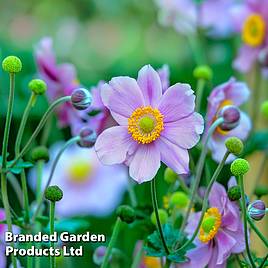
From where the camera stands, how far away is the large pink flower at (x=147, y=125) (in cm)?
65

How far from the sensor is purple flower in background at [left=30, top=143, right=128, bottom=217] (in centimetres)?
111

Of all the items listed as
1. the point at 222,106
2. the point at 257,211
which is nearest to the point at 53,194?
the point at 257,211

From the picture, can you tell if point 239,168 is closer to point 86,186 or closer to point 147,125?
point 147,125

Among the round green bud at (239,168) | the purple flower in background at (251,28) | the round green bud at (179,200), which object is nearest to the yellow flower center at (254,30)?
the purple flower in background at (251,28)

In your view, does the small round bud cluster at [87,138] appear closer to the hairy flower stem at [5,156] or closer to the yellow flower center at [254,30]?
the hairy flower stem at [5,156]

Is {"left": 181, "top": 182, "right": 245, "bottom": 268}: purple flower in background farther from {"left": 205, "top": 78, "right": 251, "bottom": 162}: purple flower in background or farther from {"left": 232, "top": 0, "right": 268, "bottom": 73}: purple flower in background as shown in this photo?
{"left": 232, "top": 0, "right": 268, "bottom": 73}: purple flower in background

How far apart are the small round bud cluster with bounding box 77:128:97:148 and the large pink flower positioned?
3.5 inches

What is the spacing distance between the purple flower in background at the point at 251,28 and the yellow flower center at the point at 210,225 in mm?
462

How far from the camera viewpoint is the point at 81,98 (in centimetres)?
70

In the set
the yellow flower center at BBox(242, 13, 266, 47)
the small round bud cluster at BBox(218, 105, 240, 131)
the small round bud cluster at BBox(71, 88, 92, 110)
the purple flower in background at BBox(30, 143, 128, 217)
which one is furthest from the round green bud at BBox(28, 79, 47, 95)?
the yellow flower center at BBox(242, 13, 266, 47)

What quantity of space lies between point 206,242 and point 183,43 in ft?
6.89

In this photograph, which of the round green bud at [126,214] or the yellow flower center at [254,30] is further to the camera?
the yellow flower center at [254,30]

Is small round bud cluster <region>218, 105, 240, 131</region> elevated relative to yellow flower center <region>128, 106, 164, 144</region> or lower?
elevated

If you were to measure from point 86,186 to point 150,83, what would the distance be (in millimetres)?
497
